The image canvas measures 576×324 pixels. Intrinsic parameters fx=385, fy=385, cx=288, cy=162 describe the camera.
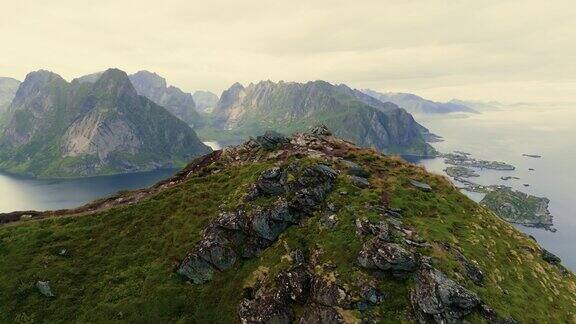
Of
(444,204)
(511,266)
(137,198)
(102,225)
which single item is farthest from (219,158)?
(511,266)

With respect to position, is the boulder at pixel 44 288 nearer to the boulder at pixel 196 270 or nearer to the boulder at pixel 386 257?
the boulder at pixel 196 270

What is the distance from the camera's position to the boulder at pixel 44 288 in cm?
4619

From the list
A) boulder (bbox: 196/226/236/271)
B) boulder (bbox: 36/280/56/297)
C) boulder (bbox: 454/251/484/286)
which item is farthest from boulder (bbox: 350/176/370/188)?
boulder (bbox: 36/280/56/297)

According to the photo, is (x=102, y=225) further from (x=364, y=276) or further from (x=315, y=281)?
→ (x=364, y=276)

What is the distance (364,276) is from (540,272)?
24662 millimetres

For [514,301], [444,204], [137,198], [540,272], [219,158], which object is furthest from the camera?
[219,158]

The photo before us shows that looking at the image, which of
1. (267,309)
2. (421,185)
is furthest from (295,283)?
(421,185)

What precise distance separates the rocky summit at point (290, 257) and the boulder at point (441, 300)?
0.10 meters

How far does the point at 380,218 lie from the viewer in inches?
1825

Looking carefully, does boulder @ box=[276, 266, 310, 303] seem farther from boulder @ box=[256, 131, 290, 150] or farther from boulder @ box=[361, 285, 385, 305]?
boulder @ box=[256, 131, 290, 150]

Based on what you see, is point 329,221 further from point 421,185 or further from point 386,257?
point 421,185

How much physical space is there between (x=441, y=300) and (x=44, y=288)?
45136 mm

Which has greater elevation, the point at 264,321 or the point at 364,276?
the point at 364,276

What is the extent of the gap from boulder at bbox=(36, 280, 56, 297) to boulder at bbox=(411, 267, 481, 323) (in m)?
41.7
